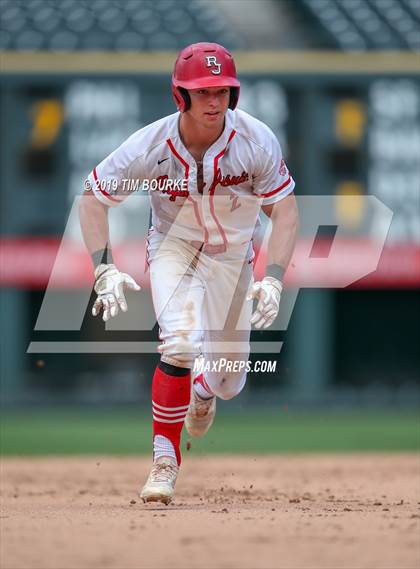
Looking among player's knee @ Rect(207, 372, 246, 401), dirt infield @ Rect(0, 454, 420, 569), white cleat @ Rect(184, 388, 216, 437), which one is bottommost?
dirt infield @ Rect(0, 454, 420, 569)

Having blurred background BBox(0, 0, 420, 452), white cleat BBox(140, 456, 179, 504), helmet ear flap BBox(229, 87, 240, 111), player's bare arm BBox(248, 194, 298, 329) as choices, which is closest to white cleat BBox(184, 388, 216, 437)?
player's bare arm BBox(248, 194, 298, 329)

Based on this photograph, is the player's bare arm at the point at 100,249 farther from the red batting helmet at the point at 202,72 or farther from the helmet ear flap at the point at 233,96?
Result: the helmet ear flap at the point at 233,96

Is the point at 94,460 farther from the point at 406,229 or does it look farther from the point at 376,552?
the point at 376,552

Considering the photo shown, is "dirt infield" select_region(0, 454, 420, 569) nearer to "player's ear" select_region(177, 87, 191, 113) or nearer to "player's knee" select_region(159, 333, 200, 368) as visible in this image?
"player's knee" select_region(159, 333, 200, 368)

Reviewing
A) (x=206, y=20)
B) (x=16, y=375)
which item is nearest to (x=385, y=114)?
(x=206, y=20)

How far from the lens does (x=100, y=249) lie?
18.3 ft

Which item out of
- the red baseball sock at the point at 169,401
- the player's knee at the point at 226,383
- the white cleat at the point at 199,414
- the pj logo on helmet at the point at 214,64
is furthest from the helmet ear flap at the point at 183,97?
the white cleat at the point at 199,414

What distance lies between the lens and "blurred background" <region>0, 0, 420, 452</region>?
11266 mm

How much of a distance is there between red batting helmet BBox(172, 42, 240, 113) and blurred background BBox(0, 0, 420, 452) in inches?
232

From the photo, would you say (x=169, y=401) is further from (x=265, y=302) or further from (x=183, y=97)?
(x=183, y=97)

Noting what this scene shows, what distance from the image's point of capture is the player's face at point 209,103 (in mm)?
5266

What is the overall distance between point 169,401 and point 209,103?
1.30m

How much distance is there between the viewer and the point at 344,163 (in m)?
11.3

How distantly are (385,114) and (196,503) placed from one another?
21.0 ft
